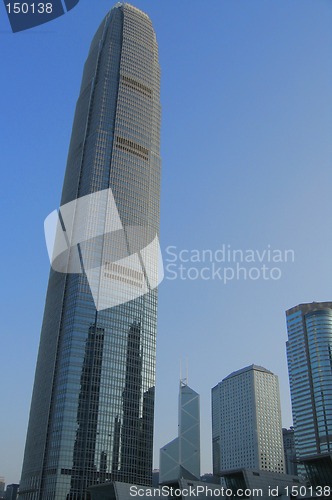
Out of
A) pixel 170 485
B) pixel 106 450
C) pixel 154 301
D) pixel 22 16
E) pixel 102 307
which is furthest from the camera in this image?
pixel 154 301

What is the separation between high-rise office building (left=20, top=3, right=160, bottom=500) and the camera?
105m

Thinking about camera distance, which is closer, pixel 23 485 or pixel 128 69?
pixel 23 485

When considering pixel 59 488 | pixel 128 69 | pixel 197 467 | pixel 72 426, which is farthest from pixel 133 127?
pixel 197 467

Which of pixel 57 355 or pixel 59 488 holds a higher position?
pixel 57 355

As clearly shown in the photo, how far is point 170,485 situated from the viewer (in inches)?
2911

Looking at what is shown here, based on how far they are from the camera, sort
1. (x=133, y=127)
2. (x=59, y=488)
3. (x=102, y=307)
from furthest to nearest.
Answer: (x=133, y=127) → (x=102, y=307) → (x=59, y=488)

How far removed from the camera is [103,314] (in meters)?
114

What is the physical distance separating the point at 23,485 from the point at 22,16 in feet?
357

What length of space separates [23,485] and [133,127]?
84003mm

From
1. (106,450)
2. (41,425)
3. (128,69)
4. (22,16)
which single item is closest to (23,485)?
(41,425)

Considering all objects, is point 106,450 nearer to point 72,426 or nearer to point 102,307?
point 72,426

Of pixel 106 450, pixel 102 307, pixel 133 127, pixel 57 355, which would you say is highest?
pixel 133 127

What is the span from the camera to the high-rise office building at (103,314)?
10500cm

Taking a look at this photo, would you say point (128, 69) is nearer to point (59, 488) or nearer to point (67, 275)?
point (67, 275)
